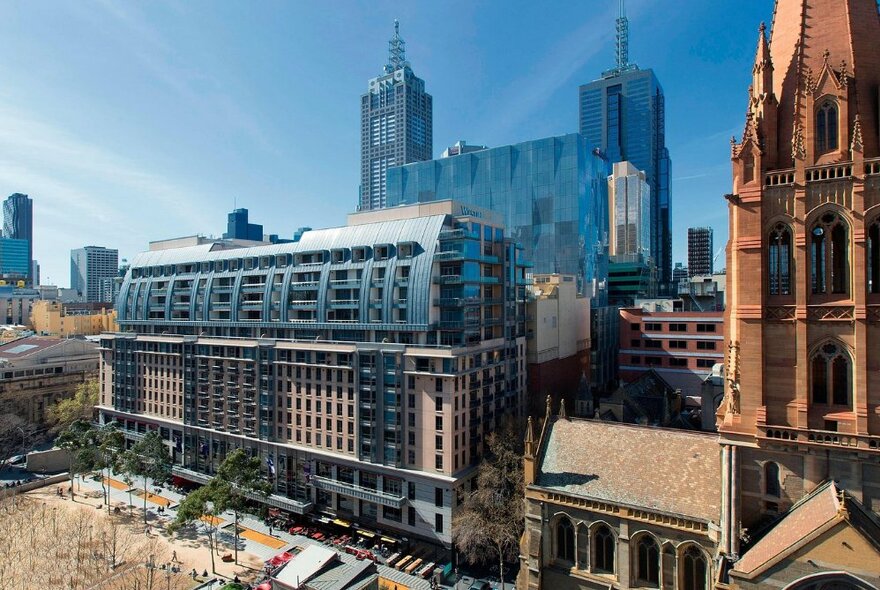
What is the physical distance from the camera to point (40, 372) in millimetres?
110500

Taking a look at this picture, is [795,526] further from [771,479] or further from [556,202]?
[556,202]

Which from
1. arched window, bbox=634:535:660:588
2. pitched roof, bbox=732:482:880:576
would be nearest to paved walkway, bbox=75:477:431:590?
arched window, bbox=634:535:660:588

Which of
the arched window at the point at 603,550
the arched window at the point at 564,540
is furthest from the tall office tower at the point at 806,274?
the arched window at the point at 564,540

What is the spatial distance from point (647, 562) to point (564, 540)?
20.2 feet

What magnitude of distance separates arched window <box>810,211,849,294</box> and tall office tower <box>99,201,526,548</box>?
3973 cm

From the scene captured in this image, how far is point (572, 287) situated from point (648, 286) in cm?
6832

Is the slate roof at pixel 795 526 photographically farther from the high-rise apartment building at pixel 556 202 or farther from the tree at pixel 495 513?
the high-rise apartment building at pixel 556 202

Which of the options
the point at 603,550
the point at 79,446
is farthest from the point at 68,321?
the point at 603,550

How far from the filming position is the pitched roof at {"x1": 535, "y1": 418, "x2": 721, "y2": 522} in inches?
1398

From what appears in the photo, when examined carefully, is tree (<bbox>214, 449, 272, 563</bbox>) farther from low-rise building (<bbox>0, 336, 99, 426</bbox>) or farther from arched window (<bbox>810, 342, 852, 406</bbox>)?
low-rise building (<bbox>0, 336, 99, 426</bbox>)

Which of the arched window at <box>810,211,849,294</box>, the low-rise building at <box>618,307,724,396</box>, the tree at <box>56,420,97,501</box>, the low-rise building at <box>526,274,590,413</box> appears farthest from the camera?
the low-rise building at <box>618,307,724,396</box>

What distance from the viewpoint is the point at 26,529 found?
62688 millimetres

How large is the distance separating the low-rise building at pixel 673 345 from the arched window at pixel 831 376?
262ft

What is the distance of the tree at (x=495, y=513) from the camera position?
52938 millimetres
